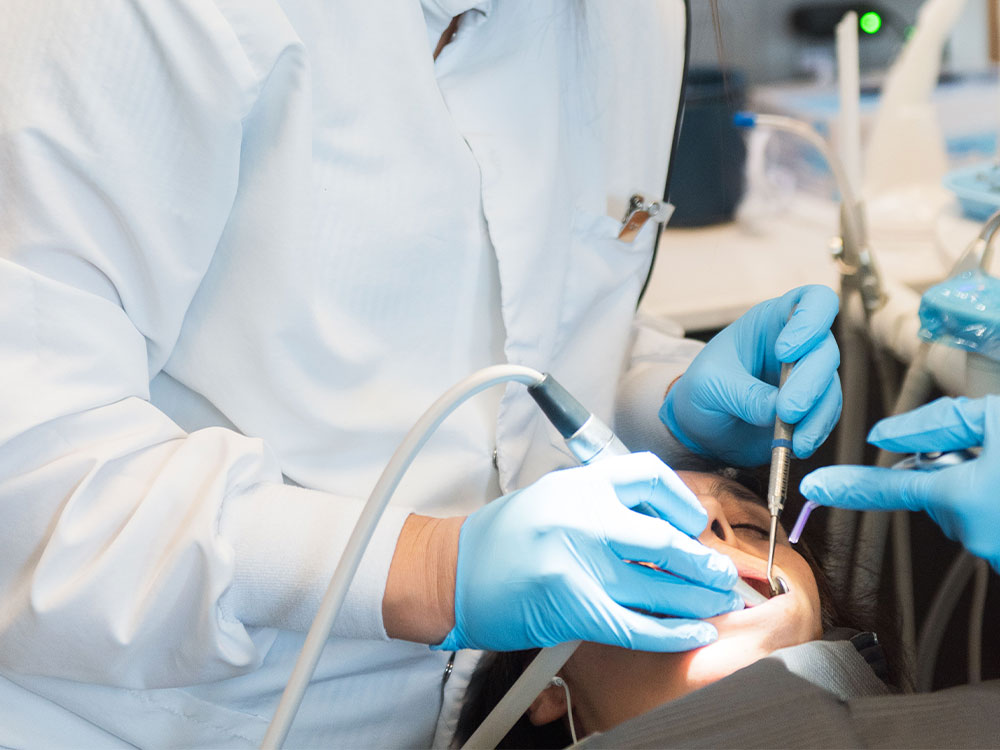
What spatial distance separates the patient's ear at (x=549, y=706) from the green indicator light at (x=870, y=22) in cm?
150

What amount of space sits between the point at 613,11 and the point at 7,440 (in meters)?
0.77

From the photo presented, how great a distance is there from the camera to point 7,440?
693 mm

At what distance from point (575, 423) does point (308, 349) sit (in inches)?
11.5

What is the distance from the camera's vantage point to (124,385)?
0.78 metres

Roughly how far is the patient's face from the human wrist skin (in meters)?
0.21

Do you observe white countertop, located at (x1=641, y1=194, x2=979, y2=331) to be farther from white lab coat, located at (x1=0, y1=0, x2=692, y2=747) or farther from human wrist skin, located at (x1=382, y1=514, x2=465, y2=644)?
human wrist skin, located at (x1=382, y1=514, x2=465, y2=644)

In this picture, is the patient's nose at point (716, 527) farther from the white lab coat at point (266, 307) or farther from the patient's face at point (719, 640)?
the white lab coat at point (266, 307)

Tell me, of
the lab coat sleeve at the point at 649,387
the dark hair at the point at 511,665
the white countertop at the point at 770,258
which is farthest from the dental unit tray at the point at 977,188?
the dark hair at the point at 511,665

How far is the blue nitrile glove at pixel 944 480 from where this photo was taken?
0.66 meters

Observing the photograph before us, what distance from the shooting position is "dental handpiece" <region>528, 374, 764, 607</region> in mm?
730

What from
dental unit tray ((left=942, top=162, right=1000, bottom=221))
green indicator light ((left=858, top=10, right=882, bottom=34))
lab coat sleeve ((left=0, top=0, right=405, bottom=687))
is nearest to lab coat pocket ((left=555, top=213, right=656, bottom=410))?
lab coat sleeve ((left=0, top=0, right=405, bottom=687))

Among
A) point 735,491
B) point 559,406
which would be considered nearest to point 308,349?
point 559,406

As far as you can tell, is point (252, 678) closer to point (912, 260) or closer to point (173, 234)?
point (173, 234)

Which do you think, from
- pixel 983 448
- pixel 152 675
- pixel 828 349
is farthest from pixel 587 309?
pixel 152 675
